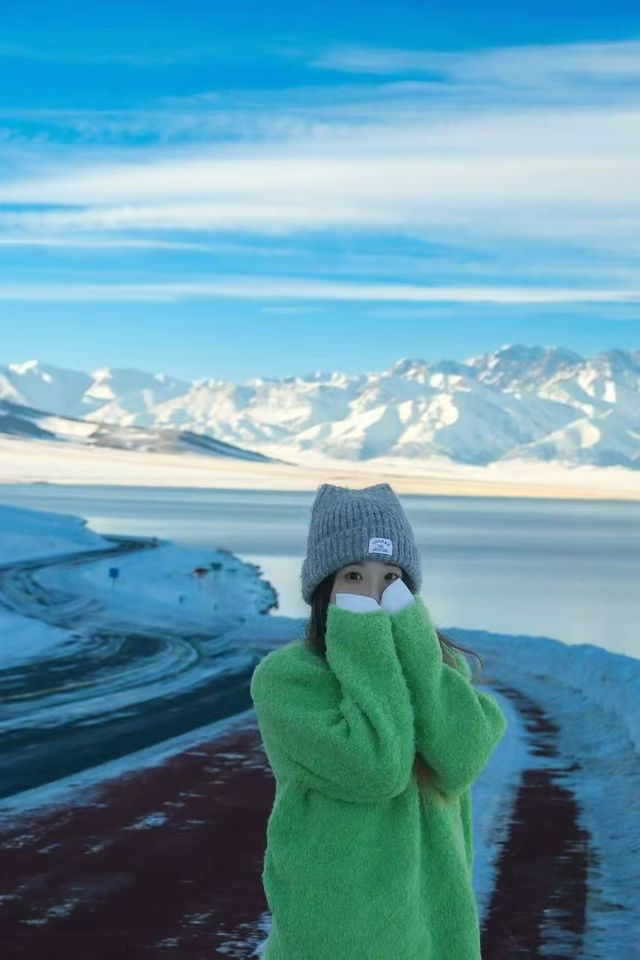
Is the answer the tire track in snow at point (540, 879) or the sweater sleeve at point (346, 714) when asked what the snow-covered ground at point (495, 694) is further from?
the sweater sleeve at point (346, 714)

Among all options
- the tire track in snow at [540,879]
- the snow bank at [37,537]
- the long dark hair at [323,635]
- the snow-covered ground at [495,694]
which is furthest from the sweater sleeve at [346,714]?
the snow bank at [37,537]

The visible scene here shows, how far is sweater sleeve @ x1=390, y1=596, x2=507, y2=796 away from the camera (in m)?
3.02

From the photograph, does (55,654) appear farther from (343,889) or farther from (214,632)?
(343,889)

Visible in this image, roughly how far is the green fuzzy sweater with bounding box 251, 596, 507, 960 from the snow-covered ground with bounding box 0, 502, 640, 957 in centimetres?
329

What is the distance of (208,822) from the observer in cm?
867

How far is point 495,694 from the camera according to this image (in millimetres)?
15234

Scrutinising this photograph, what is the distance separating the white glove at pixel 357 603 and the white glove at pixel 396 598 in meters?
0.02

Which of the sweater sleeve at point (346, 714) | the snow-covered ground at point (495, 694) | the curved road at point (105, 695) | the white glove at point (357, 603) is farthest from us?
the curved road at point (105, 695)

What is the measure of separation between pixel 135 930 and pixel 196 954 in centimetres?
44

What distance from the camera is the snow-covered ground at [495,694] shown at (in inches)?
305

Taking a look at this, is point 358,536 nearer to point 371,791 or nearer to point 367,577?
point 367,577

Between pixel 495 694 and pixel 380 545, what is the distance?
40.4ft

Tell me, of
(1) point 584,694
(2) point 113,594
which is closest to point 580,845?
(1) point 584,694

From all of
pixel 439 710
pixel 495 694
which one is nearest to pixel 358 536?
pixel 439 710
